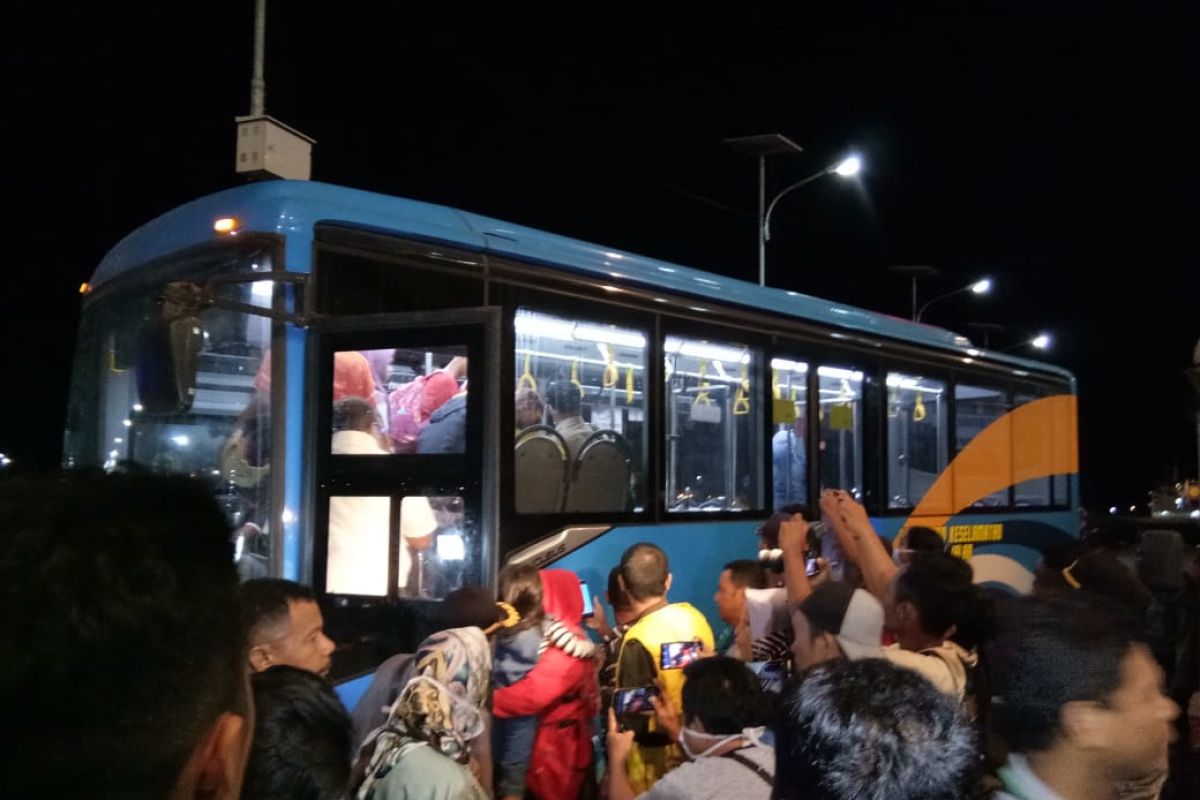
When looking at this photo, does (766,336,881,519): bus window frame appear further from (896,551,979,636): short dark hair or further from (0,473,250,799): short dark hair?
(0,473,250,799): short dark hair

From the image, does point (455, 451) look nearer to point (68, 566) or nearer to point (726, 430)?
point (726, 430)

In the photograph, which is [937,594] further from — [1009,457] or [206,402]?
[1009,457]

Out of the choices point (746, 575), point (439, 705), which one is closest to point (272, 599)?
point (439, 705)

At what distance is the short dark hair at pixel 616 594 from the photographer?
5.53 metres

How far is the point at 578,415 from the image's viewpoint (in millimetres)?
6535

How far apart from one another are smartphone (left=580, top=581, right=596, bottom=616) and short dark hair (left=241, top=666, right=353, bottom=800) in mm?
3904

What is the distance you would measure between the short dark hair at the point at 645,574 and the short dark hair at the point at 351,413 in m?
1.51

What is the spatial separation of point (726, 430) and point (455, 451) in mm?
2917

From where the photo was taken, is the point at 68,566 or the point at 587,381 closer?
the point at 68,566

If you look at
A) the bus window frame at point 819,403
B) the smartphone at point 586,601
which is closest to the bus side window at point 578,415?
the smartphone at point 586,601

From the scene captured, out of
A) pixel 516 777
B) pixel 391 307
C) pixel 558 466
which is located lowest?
pixel 516 777

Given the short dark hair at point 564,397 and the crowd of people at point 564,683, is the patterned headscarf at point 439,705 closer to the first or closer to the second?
the crowd of people at point 564,683

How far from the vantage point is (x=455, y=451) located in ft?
17.2

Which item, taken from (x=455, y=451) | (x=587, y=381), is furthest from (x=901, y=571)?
(x=587, y=381)
